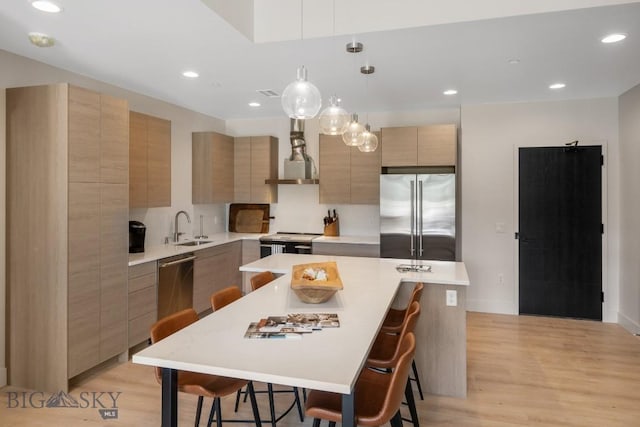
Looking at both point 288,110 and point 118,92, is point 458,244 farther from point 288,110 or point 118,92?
point 118,92

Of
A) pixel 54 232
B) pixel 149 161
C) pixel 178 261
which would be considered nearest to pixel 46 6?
pixel 54 232

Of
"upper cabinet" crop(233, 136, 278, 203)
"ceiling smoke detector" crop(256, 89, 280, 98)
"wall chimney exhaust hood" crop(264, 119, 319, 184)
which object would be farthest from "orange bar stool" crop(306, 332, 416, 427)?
"upper cabinet" crop(233, 136, 278, 203)

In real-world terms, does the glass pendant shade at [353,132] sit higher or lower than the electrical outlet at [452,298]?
higher

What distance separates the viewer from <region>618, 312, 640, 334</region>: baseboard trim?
4.36m

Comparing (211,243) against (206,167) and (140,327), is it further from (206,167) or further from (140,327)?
(140,327)

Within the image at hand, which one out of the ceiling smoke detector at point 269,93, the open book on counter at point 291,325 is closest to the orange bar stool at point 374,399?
the open book on counter at point 291,325

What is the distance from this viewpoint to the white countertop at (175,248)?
12.9 ft

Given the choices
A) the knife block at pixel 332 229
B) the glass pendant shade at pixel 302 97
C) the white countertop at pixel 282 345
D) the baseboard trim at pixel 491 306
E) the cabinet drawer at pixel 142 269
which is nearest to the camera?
the white countertop at pixel 282 345

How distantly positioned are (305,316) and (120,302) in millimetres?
2143

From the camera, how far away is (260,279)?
125 inches

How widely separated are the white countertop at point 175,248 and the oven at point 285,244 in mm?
169

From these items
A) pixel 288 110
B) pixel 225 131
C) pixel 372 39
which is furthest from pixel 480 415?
pixel 225 131

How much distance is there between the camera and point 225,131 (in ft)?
21.0

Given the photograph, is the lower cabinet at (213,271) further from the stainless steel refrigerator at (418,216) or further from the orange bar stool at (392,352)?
the orange bar stool at (392,352)
